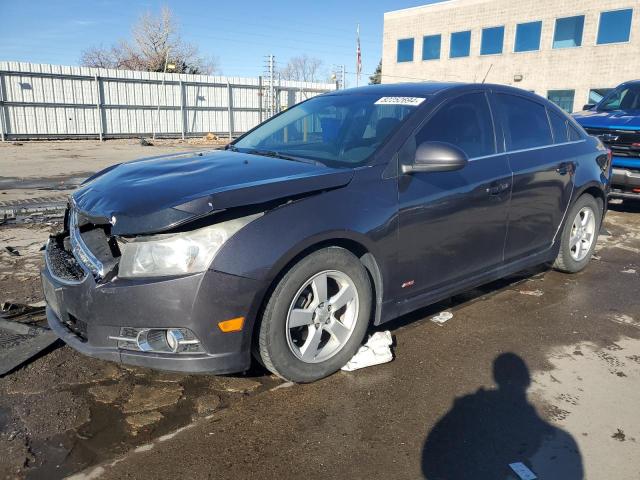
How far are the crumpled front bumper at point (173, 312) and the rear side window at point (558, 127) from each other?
3291 mm

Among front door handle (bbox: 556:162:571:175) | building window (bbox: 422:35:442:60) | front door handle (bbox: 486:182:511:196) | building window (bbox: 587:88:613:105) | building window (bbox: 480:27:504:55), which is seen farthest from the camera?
building window (bbox: 422:35:442:60)

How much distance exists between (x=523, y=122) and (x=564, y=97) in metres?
27.0

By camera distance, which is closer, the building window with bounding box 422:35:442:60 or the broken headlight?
the broken headlight

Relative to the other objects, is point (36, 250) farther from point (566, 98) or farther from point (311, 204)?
point (566, 98)

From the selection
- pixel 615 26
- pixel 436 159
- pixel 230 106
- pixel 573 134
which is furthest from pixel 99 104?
pixel 615 26

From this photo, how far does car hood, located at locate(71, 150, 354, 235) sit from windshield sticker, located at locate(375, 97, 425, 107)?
0.89 meters

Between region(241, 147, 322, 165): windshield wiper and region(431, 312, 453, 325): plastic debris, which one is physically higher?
region(241, 147, 322, 165): windshield wiper

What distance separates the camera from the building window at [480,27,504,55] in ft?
96.8

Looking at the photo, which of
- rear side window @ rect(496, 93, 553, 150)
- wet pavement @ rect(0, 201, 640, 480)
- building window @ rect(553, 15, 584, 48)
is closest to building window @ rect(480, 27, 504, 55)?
building window @ rect(553, 15, 584, 48)

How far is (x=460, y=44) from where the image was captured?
1231 inches

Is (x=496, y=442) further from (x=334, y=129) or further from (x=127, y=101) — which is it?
(x=127, y=101)

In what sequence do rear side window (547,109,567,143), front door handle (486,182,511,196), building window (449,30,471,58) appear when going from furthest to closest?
building window (449,30,471,58)
rear side window (547,109,567,143)
front door handle (486,182,511,196)

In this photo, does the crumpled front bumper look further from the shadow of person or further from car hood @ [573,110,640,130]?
car hood @ [573,110,640,130]

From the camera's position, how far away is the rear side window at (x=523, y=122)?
401 cm
